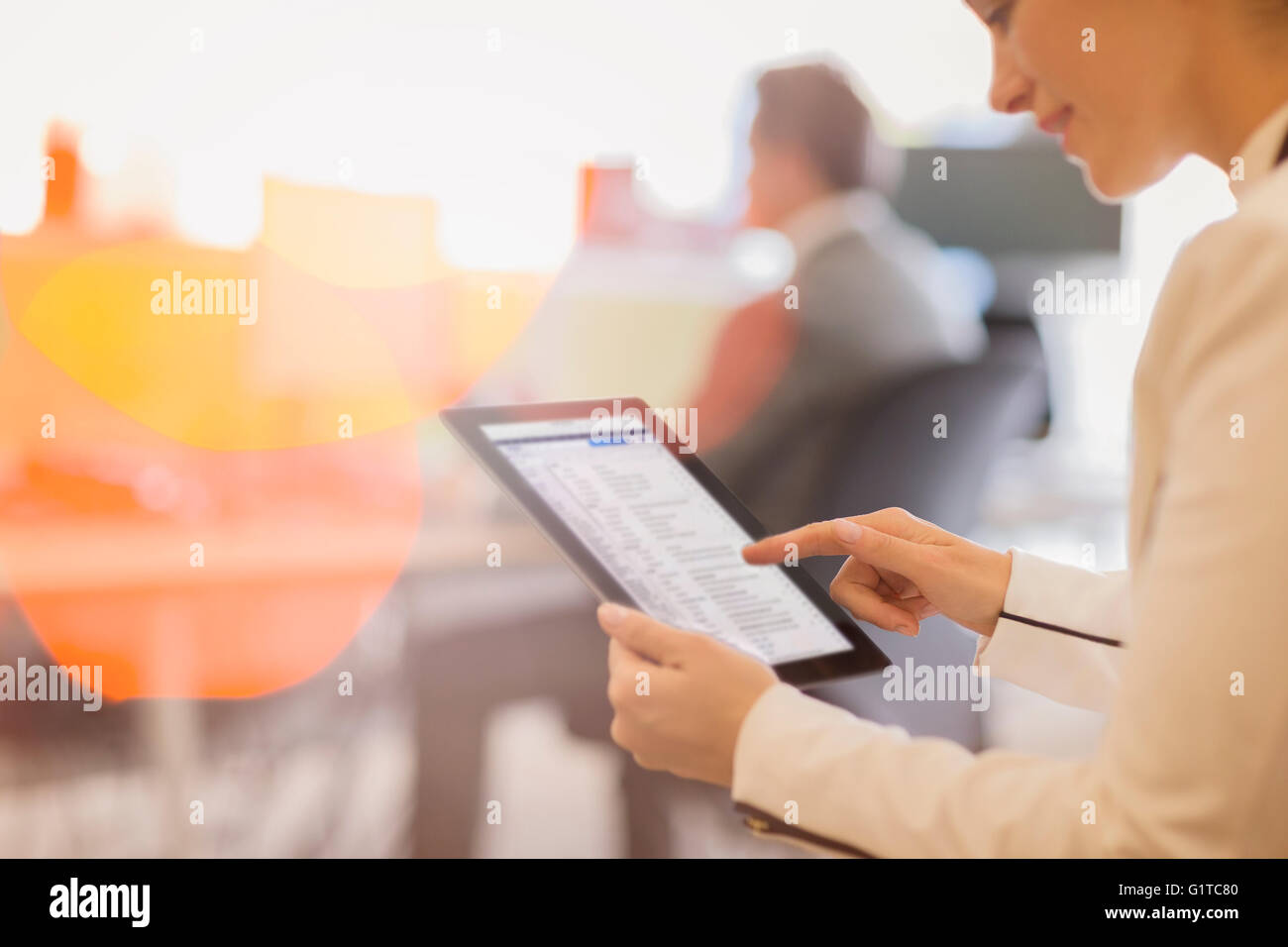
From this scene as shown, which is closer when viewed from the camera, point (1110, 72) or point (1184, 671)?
point (1184, 671)

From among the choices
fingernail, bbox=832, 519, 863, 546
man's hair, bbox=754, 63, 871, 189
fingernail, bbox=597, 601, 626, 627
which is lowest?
fingernail, bbox=597, 601, 626, 627

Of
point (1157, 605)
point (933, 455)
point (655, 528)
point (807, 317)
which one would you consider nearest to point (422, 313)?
point (807, 317)

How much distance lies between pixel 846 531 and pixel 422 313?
54.9 inches

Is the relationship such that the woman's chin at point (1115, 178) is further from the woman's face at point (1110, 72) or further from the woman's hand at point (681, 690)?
the woman's hand at point (681, 690)

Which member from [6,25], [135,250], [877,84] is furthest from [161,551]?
[877,84]

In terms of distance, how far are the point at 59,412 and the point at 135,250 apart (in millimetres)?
309

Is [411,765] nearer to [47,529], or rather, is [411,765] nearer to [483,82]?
[47,529]

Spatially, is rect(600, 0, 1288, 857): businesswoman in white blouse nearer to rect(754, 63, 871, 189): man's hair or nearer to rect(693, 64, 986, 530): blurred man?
rect(693, 64, 986, 530): blurred man

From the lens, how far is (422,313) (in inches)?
79.6

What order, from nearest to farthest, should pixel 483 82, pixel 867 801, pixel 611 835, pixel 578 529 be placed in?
1. pixel 867 801
2. pixel 578 529
3. pixel 611 835
4. pixel 483 82

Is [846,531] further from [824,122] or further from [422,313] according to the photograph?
[422,313]

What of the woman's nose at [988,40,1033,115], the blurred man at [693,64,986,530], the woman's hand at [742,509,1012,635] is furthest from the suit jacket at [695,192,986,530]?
the woman's nose at [988,40,1033,115]

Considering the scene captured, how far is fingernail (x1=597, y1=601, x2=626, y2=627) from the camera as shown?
2.12 ft
